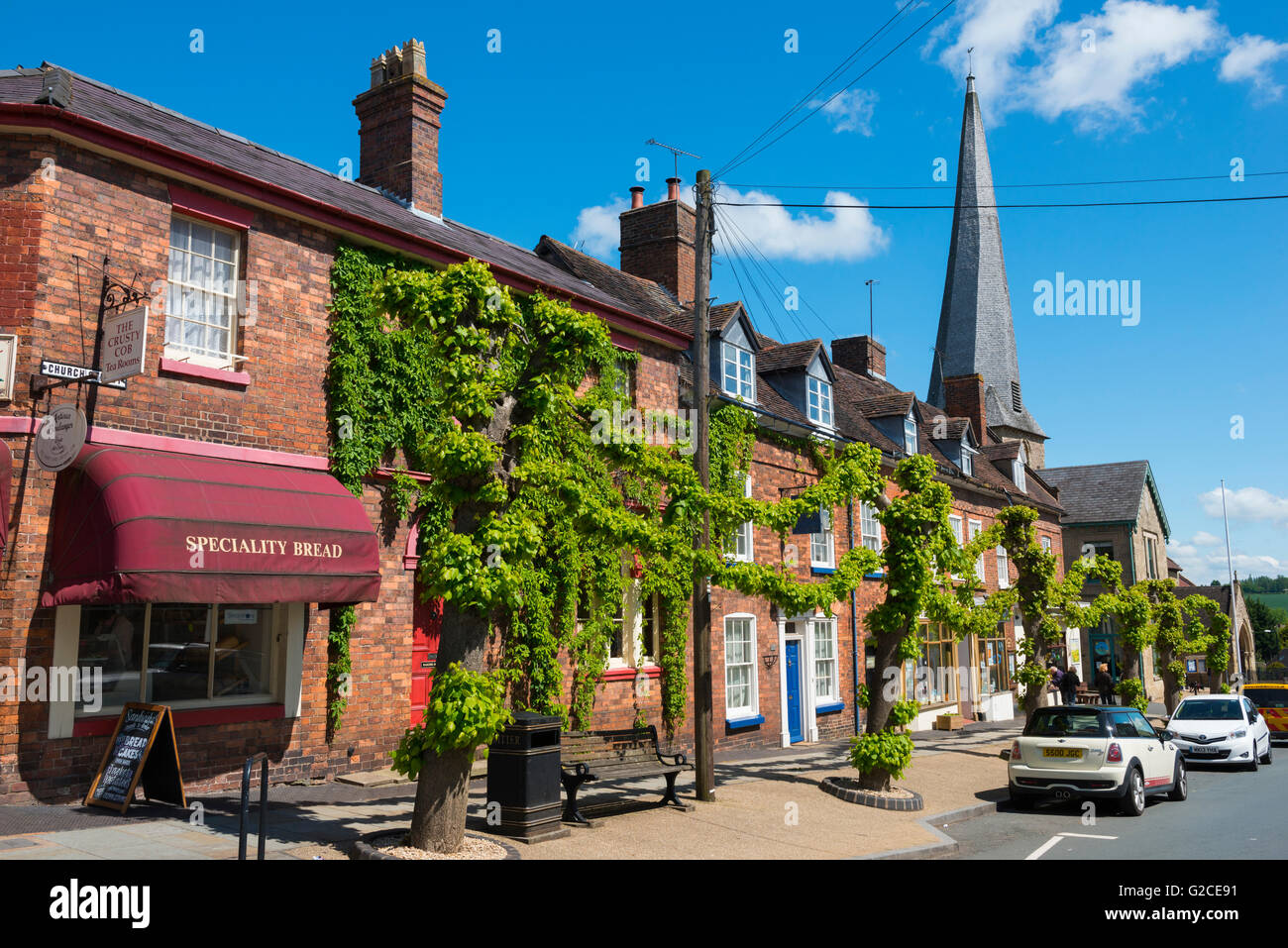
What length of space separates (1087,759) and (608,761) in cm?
694

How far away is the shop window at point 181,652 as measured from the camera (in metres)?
10.3

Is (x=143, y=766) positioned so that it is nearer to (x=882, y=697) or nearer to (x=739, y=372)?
(x=882, y=697)

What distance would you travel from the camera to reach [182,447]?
10.7 m

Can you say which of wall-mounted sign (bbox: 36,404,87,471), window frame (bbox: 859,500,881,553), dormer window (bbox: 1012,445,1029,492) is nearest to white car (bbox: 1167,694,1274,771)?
window frame (bbox: 859,500,881,553)

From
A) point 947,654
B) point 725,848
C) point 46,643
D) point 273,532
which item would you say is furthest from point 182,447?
point 947,654

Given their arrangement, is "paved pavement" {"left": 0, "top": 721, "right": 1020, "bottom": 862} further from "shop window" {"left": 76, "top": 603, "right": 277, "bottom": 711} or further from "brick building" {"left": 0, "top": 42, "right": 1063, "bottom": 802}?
"shop window" {"left": 76, "top": 603, "right": 277, "bottom": 711}

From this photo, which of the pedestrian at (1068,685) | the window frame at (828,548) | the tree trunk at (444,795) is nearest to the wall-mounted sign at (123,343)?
the tree trunk at (444,795)

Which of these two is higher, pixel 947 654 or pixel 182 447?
pixel 182 447

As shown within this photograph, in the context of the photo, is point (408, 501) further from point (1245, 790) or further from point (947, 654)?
point (947, 654)

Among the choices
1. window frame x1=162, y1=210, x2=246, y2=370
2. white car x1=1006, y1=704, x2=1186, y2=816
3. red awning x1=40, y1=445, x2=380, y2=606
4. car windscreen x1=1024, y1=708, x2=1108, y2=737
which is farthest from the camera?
car windscreen x1=1024, y1=708, x2=1108, y2=737

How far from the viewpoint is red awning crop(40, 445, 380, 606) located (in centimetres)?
920

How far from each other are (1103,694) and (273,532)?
2399 centimetres

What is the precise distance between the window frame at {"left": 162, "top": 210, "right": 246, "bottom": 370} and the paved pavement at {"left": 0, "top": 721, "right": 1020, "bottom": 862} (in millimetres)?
4960

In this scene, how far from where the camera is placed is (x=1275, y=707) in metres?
24.6
